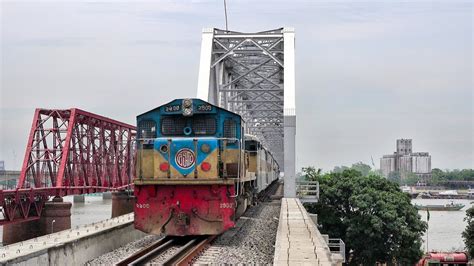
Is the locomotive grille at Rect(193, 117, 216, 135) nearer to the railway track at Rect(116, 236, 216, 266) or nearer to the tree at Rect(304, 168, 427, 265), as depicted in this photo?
the railway track at Rect(116, 236, 216, 266)

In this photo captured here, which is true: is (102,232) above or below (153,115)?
below

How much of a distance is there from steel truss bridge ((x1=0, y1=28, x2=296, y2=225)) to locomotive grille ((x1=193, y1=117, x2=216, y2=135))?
8.33 m

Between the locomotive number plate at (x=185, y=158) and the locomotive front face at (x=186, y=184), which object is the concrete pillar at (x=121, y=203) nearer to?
the locomotive front face at (x=186, y=184)

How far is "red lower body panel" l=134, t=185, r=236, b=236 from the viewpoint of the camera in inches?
599

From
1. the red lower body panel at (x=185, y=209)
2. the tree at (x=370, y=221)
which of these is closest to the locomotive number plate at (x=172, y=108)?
the red lower body panel at (x=185, y=209)

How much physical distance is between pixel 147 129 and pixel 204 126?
1.58 metres

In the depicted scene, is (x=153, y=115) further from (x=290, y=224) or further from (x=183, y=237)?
(x=290, y=224)

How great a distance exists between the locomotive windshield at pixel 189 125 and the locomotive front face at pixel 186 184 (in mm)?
331

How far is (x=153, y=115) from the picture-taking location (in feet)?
53.4

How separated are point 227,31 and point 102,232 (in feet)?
80.0

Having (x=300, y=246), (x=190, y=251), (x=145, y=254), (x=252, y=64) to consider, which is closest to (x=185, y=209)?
(x=190, y=251)

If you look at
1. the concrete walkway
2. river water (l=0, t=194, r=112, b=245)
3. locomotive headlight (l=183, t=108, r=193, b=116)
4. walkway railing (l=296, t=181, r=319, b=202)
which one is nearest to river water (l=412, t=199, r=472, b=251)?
walkway railing (l=296, t=181, r=319, b=202)

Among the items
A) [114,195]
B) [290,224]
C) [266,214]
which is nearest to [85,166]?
[114,195]

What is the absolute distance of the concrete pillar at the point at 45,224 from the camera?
36562 millimetres
